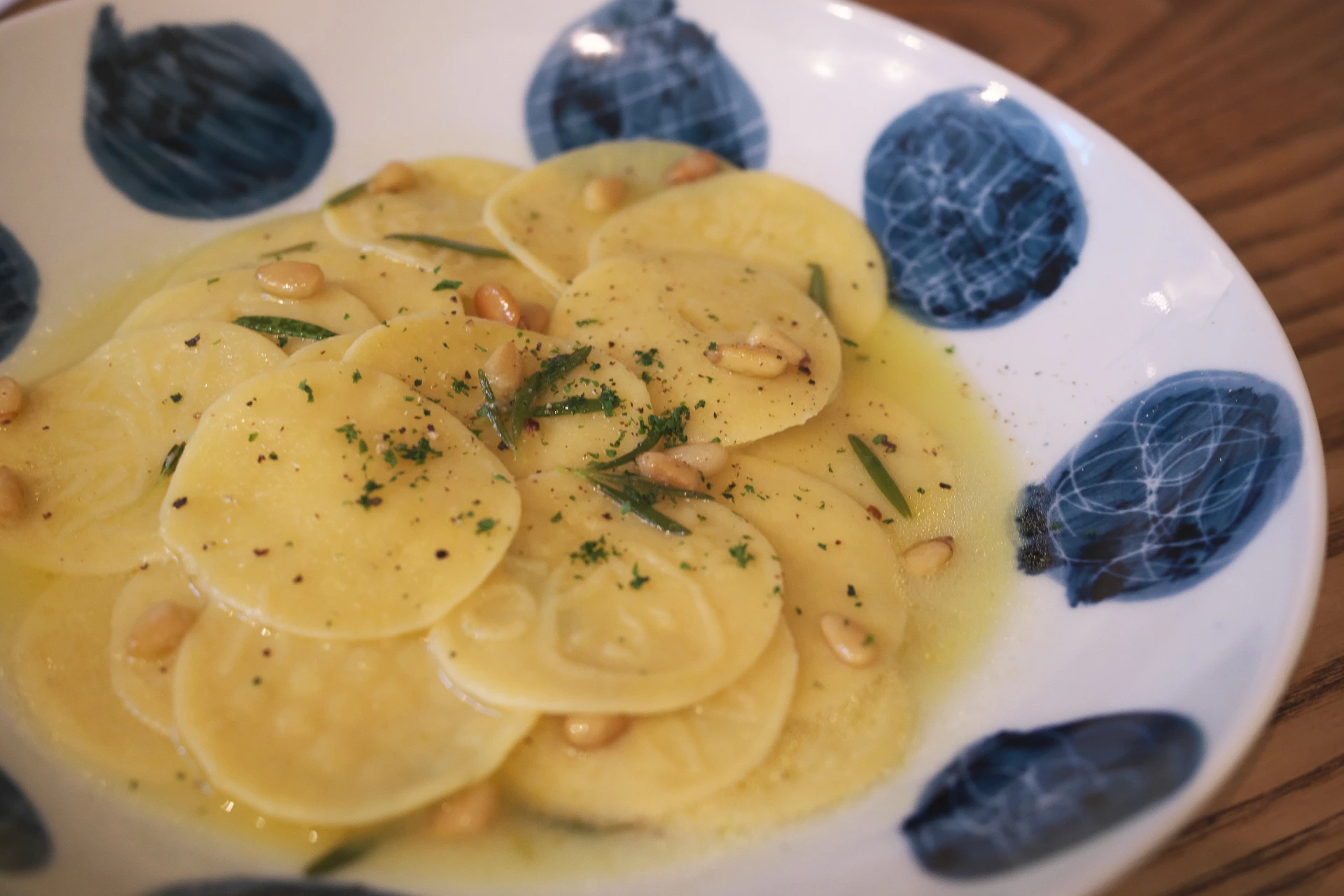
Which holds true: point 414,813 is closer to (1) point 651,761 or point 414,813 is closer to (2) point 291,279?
(1) point 651,761

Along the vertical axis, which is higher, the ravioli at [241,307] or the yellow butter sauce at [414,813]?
the ravioli at [241,307]

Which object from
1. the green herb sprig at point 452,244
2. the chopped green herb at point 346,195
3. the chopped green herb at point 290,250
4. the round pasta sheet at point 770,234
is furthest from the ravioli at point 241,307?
the round pasta sheet at point 770,234

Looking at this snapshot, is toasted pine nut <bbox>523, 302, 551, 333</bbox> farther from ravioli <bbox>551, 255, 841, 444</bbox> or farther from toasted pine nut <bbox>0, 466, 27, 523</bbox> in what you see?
toasted pine nut <bbox>0, 466, 27, 523</bbox>

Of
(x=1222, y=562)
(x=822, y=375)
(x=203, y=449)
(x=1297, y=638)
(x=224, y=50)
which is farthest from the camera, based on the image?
(x=224, y=50)

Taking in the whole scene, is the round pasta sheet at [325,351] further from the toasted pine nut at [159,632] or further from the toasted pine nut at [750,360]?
the toasted pine nut at [750,360]

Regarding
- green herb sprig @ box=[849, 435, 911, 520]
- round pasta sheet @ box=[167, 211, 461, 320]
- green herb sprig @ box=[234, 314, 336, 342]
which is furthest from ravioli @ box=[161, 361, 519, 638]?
green herb sprig @ box=[849, 435, 911, 520]

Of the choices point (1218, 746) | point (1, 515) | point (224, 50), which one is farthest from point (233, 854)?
point (224, 50)

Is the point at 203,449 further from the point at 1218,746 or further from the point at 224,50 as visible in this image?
the point at 1218,746

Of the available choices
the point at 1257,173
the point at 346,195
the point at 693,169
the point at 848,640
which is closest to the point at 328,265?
the point at 346,195
